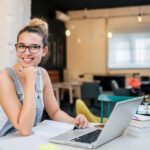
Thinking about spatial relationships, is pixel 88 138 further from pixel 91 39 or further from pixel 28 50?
pixel 91 39

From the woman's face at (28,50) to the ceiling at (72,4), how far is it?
7.29 meters

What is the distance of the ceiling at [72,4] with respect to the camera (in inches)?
359

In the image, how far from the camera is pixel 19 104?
1.50 meters

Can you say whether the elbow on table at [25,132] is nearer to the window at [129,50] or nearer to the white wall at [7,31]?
the white wall at [7,31]

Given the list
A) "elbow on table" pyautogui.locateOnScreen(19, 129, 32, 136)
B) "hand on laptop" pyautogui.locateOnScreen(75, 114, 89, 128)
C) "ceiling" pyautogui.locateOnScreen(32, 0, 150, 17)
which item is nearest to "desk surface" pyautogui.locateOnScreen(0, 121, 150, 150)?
"elbow on table" pyautogui.locateOnScreen(19, 129, 32, 136)

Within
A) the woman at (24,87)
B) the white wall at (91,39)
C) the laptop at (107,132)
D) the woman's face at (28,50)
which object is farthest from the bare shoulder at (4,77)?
the white wall at (91,39)

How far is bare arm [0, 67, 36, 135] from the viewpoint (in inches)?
55.6

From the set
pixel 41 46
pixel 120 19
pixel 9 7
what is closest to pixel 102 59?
pixel 120 19

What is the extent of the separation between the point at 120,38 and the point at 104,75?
1.59 m

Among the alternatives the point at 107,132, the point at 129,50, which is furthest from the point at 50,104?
the point at 129,50

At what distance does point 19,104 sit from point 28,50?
1.10 feet

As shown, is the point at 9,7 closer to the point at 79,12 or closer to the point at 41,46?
the point at 41,46

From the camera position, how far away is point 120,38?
34.3ft

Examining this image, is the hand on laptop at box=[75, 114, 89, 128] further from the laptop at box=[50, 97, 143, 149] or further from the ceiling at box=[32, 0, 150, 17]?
the ceiling at box=[32, 0, 150, 17]
